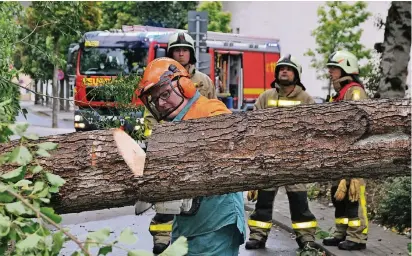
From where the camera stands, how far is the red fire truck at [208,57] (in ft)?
63.9

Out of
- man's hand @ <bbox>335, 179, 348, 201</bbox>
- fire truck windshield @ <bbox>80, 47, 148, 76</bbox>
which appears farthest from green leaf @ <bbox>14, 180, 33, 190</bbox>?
fire truck windshield @ <bbox>80, 47, 148, 76</bbox>

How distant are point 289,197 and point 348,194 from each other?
0.55m

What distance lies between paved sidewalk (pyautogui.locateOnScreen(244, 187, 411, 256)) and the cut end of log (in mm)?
3990

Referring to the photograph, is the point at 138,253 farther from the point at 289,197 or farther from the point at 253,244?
the point at 253,244

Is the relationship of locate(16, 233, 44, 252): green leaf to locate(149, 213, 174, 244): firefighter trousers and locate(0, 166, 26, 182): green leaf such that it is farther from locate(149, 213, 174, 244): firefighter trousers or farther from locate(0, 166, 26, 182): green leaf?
locate(149, 213, 174, 244): firefighter trousers

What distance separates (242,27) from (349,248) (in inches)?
1427

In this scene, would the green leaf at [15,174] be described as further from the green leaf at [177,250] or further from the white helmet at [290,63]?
the white helmet at [290,63]

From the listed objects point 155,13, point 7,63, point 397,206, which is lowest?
point 397,206

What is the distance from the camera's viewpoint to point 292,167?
11.3 feet

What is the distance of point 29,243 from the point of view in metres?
2.46

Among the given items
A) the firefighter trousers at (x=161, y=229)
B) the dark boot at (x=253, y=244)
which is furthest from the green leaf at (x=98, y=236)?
the dark boot at (x=253, y=244)

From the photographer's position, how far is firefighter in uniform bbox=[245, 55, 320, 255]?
7242 millimetres

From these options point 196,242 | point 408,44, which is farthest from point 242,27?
point 196,242

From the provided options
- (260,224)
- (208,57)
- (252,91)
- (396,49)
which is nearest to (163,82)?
(260,224)
